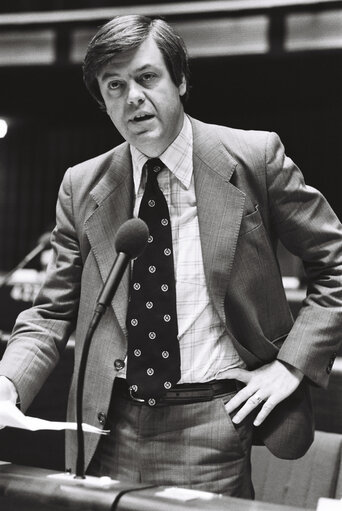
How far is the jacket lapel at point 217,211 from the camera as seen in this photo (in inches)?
58.7

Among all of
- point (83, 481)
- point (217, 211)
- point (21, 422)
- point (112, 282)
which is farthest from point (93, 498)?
point (217, 211)

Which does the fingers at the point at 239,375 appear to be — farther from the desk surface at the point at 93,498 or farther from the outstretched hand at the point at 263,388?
the desk surface at the point at 93,498

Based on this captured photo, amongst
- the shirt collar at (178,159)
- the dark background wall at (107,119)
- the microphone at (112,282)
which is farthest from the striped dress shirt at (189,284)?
the dark background wall at (107,119)

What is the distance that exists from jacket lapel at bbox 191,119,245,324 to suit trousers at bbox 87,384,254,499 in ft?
0.63

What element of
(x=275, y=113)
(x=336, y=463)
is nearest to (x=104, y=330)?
(x=336, y=463)

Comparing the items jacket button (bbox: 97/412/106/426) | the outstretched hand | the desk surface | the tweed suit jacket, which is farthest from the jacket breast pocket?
the desk surface

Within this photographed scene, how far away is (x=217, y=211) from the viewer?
5.01ft

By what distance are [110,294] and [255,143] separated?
54cm

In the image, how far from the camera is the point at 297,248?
5.13 ft

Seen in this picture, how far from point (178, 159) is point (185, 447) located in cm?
57

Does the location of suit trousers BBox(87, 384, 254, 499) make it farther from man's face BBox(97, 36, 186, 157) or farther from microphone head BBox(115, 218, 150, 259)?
man's face BBox(97, 36, 186, 157)

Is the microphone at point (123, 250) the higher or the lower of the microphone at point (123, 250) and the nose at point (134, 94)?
the lower

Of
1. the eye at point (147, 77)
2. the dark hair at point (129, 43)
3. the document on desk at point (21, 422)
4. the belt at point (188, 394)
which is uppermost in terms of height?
the dark hair at point (129, 43)

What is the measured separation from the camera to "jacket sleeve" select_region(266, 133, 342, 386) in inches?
58.9
